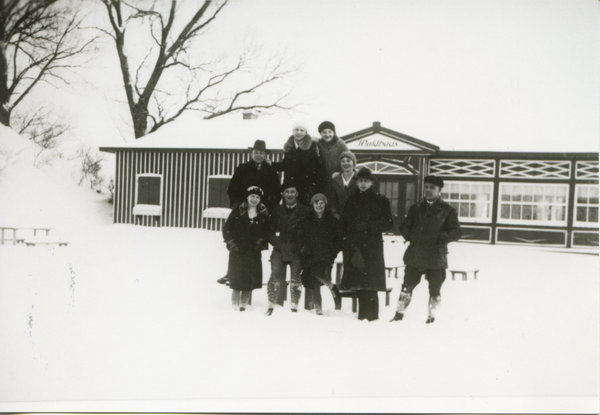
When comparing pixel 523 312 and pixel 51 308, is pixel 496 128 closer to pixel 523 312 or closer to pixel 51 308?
pixel 523 312

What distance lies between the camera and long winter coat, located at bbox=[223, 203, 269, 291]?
281 centimetres

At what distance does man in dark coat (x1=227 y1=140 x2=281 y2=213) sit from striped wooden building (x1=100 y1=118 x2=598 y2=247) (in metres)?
0.13

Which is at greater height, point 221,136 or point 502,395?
point 221,136

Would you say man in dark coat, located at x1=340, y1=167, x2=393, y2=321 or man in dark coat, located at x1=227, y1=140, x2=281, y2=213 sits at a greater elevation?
man in dark coat, located at x1=227, y1=140, x2=281, y2=213

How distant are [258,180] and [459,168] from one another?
Result: 3251 mm

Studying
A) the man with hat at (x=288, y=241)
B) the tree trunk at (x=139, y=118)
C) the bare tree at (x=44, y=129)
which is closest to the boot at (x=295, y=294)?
the man with hat at (x=288, y=241)

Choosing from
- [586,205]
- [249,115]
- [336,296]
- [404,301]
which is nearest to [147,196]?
[249,115]

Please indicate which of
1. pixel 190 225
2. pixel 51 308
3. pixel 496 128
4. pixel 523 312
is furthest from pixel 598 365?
pixel 51 308

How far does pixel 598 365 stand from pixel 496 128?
165 centimetres

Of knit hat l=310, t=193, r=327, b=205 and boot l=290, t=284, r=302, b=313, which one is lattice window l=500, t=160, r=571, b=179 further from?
boot l=290, t=284, r=302, b=313

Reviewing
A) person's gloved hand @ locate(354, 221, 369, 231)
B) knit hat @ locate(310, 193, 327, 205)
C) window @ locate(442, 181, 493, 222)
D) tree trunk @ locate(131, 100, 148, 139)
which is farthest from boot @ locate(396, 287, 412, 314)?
window @ locate(442, 181, 493, 222)

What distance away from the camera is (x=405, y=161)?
16.4 feet

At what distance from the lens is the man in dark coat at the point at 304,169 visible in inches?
113

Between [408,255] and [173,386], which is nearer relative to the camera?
[173,386]
